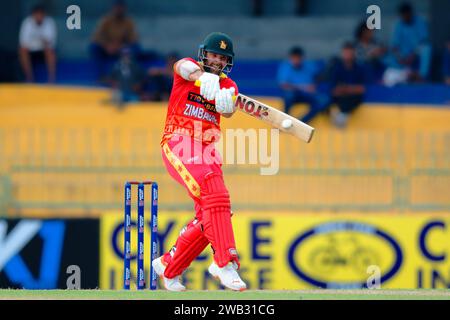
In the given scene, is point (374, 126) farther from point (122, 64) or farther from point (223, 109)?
point (223, 109)

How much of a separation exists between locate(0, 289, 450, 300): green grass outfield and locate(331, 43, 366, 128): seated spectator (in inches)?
307

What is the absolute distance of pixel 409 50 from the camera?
18.3 metres

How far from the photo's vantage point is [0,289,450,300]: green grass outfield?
8.54 meters

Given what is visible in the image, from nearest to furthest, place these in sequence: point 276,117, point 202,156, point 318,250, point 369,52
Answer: point 276,117
point 202,156
point 318,250
point 369,52

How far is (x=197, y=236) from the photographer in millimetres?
9258

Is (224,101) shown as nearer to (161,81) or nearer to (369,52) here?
(161,81)

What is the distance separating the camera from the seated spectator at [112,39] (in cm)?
1870

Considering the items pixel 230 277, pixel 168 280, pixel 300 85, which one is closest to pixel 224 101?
pixel 230 277

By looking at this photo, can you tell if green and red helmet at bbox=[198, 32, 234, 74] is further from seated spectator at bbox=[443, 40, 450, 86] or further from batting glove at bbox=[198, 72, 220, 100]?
seated spectator at bbox=[443, 40, 450, 86]

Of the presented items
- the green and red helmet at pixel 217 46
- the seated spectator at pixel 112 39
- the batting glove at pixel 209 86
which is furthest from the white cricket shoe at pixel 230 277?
the seated spectator at pixel 112 39

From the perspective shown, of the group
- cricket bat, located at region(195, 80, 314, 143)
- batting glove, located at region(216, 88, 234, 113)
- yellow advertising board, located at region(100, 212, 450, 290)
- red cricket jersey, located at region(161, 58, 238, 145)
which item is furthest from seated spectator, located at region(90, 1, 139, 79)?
batting glove, located at region(216, 88, 234, 113)

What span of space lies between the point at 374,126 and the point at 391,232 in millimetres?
3629

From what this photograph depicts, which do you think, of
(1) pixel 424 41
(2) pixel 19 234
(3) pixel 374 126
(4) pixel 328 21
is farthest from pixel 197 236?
(4) pixel 328 21

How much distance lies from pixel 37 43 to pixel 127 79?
2.09 meters
